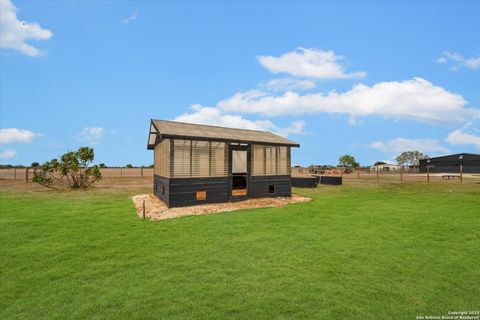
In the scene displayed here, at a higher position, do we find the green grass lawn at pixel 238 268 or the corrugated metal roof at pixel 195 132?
the corrugated metal roof at pixel 195 132

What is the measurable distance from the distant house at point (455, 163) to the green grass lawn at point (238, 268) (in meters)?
64.4

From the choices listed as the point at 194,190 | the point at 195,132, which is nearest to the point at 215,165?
the point at 194,190

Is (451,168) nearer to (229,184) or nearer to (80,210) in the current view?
(229,184)

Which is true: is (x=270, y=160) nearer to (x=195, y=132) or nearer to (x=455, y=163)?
(x=195, y=132)

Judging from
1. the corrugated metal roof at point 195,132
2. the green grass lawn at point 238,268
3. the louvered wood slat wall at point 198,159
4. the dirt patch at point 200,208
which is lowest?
the green grass lawn at point 238,268

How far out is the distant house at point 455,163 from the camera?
60.2m

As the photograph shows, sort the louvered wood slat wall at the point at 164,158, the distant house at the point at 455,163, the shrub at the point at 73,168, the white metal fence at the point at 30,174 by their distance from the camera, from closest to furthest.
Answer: the louvered wood slat wall at the point at 164,158 → the shrub at the point at 73,168 → the white metal fence at the point at 30,174 → the distant house at the point at 455,163

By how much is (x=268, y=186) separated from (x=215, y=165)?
4.43m

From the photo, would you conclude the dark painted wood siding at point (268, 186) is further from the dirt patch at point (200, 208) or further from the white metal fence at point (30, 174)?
the white metal fence at point (30, 174)

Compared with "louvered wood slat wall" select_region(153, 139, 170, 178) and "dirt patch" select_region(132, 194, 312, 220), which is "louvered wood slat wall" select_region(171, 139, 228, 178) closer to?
"louvered wood slat wall" select_region(153, 139, 170, 178)

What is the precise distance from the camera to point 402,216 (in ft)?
38.7

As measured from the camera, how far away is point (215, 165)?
51.1 feet

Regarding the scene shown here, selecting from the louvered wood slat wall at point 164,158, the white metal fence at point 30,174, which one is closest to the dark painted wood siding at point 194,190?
the louvered wood slat wall at point 164,158

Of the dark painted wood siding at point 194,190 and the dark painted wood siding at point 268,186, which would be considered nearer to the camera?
the dark painted wood siding at point 194,190
